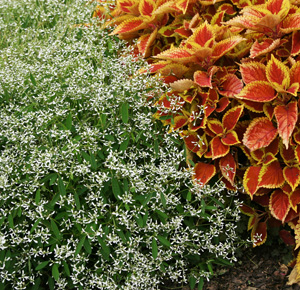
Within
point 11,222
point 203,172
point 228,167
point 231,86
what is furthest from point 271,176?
point 11,222

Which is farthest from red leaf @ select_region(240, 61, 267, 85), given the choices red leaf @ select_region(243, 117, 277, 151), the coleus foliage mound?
red leaf @ select_region(243, 117, 277, 151)

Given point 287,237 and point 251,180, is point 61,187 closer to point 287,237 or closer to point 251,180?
point 251,180

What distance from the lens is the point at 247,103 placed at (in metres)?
2.62

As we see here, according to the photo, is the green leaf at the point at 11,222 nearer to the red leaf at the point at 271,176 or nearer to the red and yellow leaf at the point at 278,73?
the red leaf at the point at 271,176

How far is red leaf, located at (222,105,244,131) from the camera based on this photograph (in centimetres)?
256

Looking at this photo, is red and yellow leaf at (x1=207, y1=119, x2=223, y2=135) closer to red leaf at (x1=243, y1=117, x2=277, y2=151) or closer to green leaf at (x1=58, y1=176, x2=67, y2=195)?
red leaf at (x1=243, y1=117, x2=277, y2=151)

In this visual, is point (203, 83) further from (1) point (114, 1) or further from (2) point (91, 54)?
(1) point (114, 1)

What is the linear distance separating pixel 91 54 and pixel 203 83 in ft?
2.89

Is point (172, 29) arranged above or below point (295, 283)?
above

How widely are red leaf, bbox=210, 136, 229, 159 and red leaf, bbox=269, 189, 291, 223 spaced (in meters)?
0.39

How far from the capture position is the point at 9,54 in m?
3.05

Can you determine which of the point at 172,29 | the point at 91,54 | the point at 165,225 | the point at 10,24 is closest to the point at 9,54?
the point at 91,54

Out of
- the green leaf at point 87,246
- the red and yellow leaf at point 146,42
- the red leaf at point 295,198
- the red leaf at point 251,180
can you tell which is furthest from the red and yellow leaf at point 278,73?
the green leaf at point 87,246

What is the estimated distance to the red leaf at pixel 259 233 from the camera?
2.70 meters
